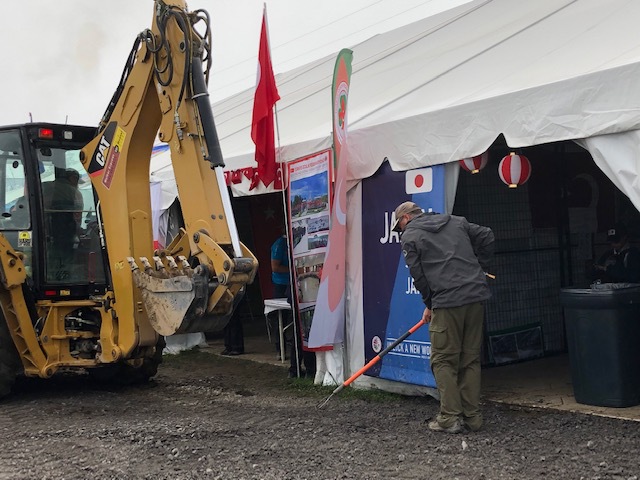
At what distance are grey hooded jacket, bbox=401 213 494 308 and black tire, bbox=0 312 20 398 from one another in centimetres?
400

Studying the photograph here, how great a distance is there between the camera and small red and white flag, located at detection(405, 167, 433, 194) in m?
6.89

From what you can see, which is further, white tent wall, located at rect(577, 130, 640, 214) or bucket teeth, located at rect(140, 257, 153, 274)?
bucket teeth, located at rect(140, 257, 153, 274)

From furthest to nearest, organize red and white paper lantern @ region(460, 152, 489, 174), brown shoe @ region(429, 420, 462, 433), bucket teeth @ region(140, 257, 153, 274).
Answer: bucket teeth @ region(140, 257, 153, 274) < red and white paper lantern @ region(460, 152, 489, 174) < brown shoe @ region(429, 420, 462, 433)

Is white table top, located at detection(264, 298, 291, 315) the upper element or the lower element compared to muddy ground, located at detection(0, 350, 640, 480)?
upper

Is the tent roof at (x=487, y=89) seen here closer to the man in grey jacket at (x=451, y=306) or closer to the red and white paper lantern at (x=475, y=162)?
the red and white paper lantern at (x=475, y=162)

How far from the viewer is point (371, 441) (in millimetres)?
5730

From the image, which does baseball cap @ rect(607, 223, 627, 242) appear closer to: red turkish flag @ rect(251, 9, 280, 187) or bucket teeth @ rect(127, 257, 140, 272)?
red turkish flag @ rect(251, 9, 280, 187)

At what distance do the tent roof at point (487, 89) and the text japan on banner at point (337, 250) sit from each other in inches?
10.6

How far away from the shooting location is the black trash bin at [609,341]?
20.8 ft

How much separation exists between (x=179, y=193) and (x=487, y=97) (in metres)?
2.67

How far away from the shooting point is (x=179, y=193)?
6.80 m

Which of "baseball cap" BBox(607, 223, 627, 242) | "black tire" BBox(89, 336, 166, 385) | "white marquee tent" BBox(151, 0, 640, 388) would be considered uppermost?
"white marquee tent" BBox(151, 0, 640, 388)

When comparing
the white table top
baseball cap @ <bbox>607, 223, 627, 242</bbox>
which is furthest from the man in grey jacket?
the white table top

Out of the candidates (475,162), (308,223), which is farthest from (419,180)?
(308,223)
